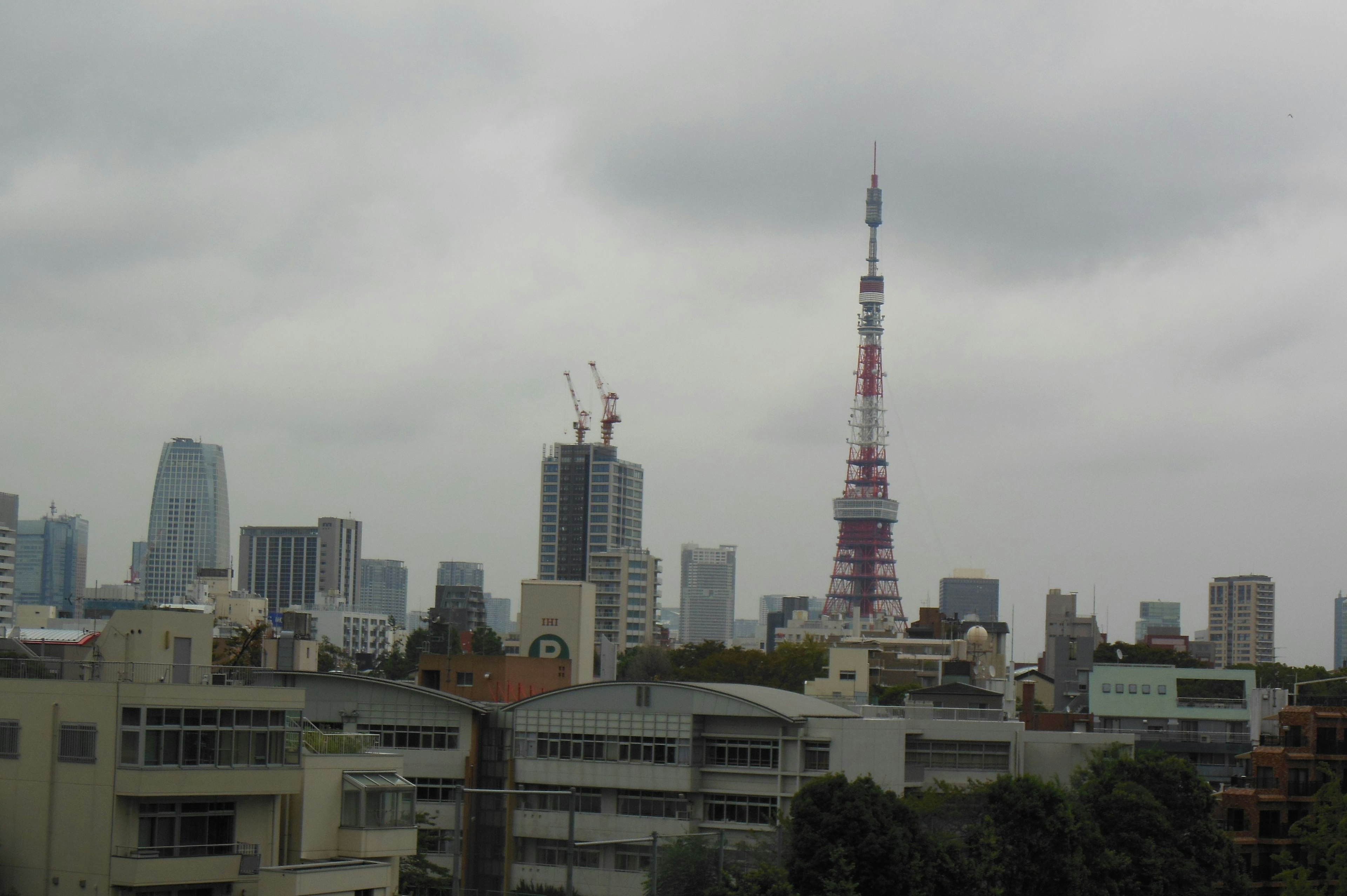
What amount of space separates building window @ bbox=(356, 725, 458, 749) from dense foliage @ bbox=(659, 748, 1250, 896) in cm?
1820

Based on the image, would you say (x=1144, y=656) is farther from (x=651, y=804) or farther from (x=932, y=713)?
(x=651, y=804)

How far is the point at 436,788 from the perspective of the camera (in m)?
58.6

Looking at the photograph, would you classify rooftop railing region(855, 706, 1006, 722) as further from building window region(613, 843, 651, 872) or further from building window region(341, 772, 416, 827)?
building window region(341, 772, 416, 827)

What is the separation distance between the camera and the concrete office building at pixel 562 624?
87.1 metres

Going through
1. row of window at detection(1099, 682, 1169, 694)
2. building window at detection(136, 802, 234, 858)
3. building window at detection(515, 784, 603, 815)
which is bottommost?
building window at detection(515, 784, 603, 815)

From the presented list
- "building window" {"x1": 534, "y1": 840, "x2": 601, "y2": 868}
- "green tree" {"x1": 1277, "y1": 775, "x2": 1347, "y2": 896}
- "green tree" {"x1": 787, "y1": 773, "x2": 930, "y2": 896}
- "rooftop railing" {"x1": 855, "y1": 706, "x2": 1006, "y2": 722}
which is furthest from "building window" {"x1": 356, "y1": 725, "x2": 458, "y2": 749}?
"green tree" {"x1": 1277, "y1": 775, "x2": 1347, "y2": 896}

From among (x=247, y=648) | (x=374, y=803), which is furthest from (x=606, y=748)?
(x=247, y=648)

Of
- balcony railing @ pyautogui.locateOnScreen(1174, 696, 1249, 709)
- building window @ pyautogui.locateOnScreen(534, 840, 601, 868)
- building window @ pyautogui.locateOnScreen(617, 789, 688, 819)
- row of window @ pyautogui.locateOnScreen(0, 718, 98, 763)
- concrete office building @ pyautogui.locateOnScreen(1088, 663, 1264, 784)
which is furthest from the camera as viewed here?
balcony railing @ pyautogui.locateOnScreen(1174, 696, 1249, 709)

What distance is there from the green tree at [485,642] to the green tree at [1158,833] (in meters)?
111

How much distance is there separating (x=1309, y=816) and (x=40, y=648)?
143 ft

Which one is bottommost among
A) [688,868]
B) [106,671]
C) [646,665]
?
[688,868]

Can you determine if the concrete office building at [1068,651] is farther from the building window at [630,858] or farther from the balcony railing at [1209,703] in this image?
the building window at [630,858]

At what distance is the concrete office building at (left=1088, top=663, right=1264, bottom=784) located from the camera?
7806cm

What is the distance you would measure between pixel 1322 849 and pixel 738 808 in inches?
791
